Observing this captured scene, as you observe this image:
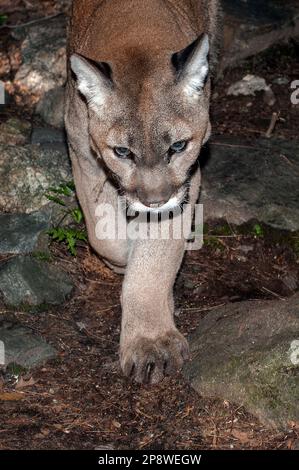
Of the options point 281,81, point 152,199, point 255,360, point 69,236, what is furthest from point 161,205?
point 281,81

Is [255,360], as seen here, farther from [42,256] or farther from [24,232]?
[24,232]

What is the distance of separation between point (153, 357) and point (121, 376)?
0.67 feet

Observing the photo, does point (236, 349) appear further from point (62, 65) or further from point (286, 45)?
point (286, 45)

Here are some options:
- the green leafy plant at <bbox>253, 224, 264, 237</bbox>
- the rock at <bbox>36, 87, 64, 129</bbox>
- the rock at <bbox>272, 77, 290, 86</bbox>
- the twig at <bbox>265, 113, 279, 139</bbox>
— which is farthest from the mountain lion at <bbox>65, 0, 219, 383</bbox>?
the rock at <bbox>272, 77, 290, 86</bbox>

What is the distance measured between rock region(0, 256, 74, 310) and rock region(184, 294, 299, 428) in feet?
3.30

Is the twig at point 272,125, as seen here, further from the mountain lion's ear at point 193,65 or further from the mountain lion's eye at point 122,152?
the mountain lion's eye at point 122,152

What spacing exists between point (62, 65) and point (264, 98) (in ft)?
5.72

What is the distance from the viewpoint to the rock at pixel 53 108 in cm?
779

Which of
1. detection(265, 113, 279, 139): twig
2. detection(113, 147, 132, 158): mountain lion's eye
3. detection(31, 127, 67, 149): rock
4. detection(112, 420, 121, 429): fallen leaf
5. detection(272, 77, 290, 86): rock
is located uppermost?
detection(113, 147, 132, 158): mountain lion's eye

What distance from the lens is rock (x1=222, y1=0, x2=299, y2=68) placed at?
8898 mm

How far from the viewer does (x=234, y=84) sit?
28.4 feet

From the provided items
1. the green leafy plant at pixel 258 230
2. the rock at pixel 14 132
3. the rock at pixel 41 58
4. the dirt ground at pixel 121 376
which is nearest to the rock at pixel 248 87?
the dirt ground at pixel 121 376

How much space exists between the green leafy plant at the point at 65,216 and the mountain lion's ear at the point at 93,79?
4.13ft

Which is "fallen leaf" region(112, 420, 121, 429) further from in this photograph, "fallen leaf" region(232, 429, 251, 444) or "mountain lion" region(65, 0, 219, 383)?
"fallen leaf" region(232, 429, 251, 444)
